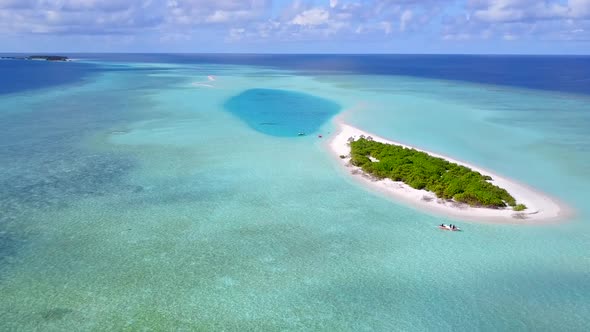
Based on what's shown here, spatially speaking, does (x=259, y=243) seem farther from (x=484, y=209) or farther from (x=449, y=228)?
(x=484, y=209)

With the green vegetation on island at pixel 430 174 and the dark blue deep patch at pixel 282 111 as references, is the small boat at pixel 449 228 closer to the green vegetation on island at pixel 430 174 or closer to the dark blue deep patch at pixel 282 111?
the green vegetation on island at pixel 430 174

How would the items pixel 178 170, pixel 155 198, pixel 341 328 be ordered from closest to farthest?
pixel 341 328 → pixel 155 198 → pixel 178 170

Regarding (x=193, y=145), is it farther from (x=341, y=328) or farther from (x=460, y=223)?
(x=341, y=328)

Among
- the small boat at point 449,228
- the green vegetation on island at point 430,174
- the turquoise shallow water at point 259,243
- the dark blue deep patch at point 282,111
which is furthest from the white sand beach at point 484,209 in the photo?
the dark blue deep patch at point 282,111

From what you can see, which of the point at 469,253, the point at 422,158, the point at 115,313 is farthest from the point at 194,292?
the point at 422,158

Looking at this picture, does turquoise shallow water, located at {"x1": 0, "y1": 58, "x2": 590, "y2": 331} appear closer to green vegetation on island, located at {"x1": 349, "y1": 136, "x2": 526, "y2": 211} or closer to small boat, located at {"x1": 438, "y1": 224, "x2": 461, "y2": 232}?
small boat, located at {"x1": 438, "y1": 224, "x2": 461, "y2": 232}
